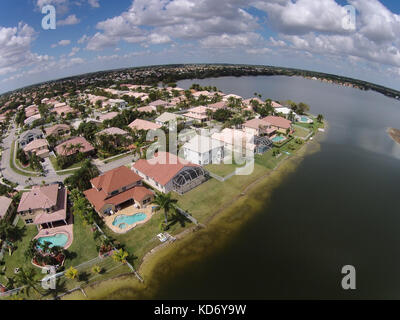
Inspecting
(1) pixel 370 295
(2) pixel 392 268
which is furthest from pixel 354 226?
(1) pixel 370 295

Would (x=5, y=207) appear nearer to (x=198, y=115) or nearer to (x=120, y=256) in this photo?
(x=120, y=256)

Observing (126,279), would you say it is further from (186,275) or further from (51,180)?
(51,180)

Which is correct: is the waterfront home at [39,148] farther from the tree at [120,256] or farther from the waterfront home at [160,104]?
the waterfront home at [160,104]

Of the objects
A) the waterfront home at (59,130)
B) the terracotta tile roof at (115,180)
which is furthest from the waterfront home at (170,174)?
the waterfront home at (59,130)

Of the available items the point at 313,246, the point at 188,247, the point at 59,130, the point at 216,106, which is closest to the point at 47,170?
the point at 59,130

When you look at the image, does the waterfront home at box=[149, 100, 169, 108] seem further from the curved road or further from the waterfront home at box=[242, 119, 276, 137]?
the curved road

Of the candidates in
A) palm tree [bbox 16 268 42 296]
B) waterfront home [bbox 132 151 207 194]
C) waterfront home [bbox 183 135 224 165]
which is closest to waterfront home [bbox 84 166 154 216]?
waterfront home [bbox 132 151 207 194]
